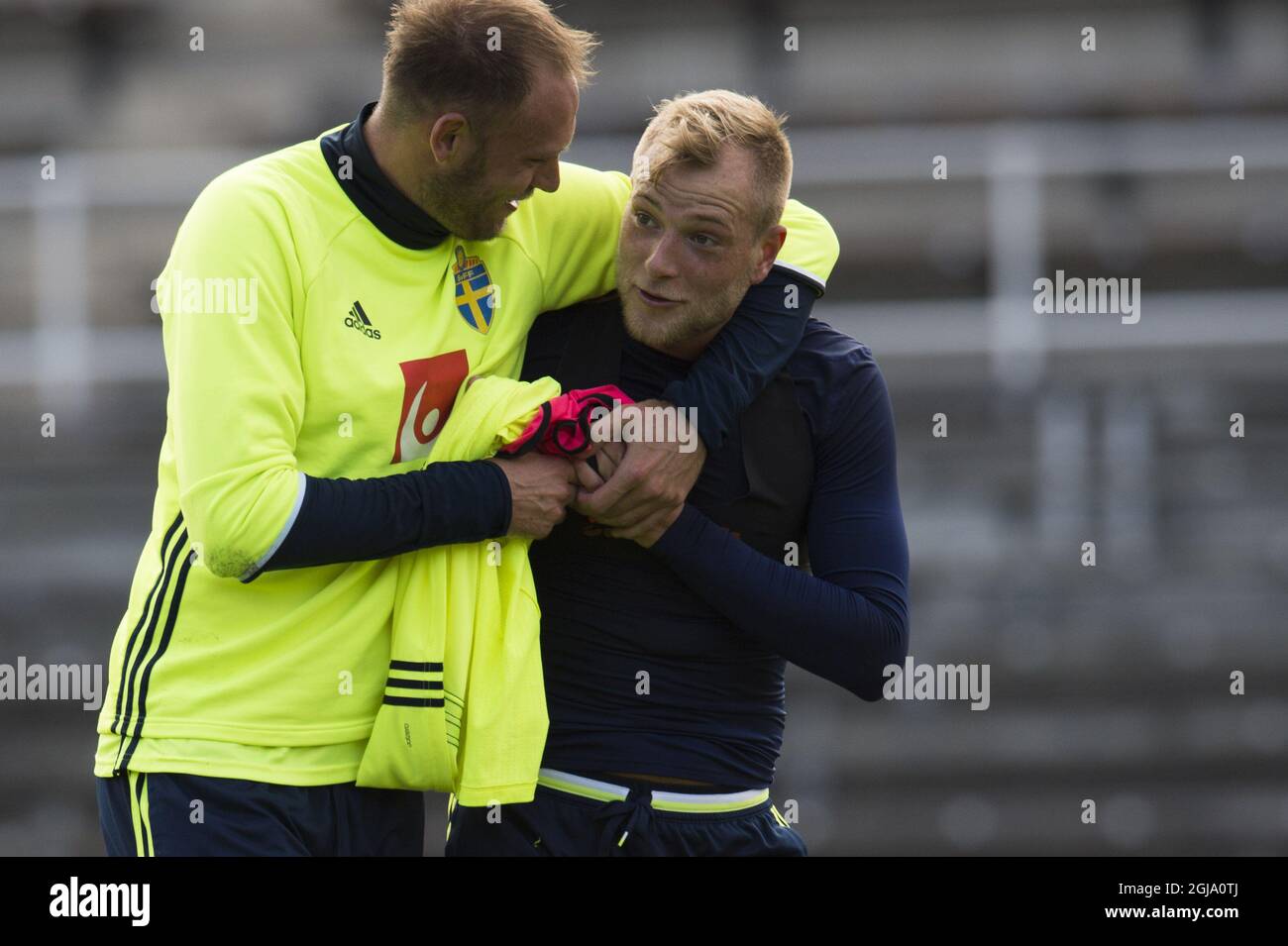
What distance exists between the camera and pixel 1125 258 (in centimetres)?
733


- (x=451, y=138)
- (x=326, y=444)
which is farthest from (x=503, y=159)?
(x=326, y=444)

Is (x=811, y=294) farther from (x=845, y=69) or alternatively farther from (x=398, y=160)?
(x=845, y=69)

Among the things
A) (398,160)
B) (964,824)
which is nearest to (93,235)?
(964,824)

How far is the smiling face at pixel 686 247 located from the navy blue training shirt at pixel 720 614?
3.6 inches

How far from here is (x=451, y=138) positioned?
1.87 meters

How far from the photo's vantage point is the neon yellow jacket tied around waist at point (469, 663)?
1838mm

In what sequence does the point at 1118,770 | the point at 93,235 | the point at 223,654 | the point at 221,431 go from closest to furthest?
1. the point at 221,431
2. the point at 223,654
3. the point at 1118,770
4. the point at 93,235

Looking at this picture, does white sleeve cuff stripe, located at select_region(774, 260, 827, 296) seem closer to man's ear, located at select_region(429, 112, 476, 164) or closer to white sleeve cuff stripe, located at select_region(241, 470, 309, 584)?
man's ear, located at select_region(429, 112, 476, 164)

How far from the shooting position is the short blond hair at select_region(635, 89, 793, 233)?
204 centimetres

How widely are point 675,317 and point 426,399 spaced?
41 cm

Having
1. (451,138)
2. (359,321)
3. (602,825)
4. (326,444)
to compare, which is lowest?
(602,825)

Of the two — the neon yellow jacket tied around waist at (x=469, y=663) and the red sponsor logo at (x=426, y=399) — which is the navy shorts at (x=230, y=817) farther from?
the red sponsor logo at (x=426, y=399)

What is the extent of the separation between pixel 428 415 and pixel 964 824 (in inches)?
178

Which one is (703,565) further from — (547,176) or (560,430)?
(547,176)
